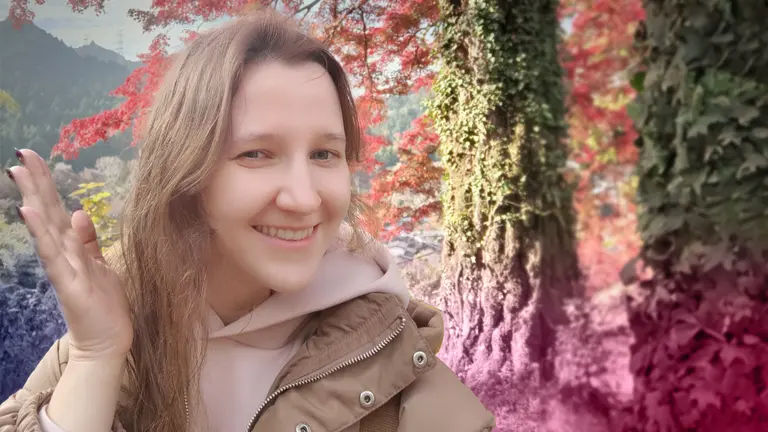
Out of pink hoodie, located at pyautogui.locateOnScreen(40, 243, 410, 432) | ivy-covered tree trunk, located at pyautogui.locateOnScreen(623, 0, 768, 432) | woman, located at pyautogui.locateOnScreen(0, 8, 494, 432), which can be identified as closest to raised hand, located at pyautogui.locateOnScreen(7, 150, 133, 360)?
woman, located at pyautogui.locateOnScreen(0, 8, 494, 432)

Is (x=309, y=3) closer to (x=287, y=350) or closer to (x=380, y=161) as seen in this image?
(x=380, y=161)

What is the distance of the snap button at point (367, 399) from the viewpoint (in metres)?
0.91

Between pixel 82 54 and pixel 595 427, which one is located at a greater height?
pixel 82 54

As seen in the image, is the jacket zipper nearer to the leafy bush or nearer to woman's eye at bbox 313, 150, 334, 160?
woman's eye at bbox 313, 150, 334, 160

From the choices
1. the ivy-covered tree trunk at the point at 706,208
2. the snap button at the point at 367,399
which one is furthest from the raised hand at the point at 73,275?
the ivy-covered tree trunk at the point at 706,208

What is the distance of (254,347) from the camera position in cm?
103

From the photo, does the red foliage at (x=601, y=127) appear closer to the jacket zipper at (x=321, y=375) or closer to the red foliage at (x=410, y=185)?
the red foliage at (x=410, y=185)

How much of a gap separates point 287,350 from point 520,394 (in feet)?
5.33

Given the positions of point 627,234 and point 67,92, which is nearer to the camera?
point 627,234

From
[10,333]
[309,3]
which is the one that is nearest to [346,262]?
[309,3]

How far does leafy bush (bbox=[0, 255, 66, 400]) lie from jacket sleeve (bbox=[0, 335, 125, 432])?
82.7 inches

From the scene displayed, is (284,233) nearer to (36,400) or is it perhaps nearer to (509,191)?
(36,400)

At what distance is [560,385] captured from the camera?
2408 mm

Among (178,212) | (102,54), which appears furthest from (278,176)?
(102,54)
